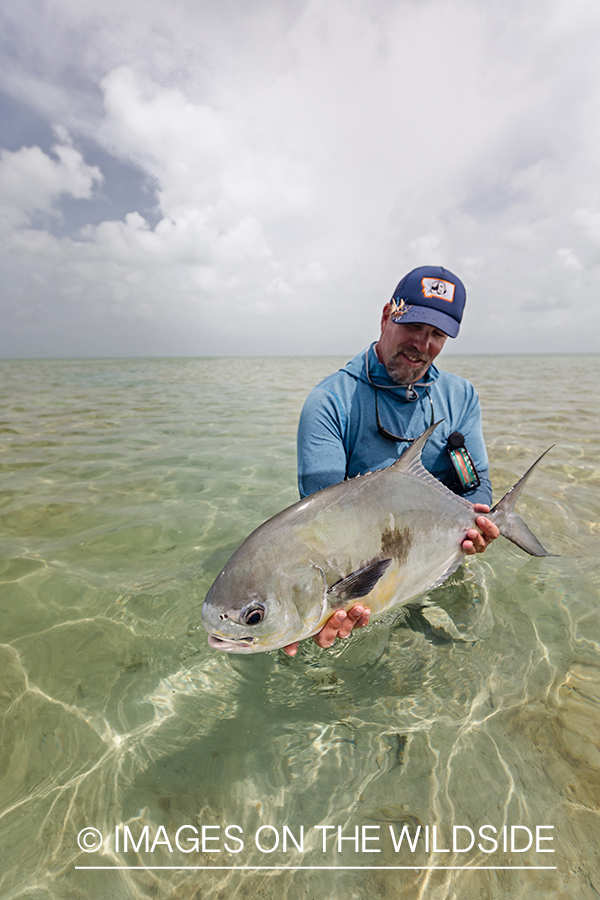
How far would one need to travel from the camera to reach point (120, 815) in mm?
1992

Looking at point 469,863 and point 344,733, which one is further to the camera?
point 344,733

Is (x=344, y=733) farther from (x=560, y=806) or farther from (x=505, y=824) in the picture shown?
(x=560, y=806)

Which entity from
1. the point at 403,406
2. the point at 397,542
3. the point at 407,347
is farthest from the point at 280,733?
the point at 407,347

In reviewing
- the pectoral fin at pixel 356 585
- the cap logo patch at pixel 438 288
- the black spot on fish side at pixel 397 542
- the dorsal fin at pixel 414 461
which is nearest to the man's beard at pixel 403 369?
the cap logo patch at pixel 438 288

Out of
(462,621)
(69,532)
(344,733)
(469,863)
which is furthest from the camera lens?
(69,532)

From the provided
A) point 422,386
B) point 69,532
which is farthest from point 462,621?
point 69,532

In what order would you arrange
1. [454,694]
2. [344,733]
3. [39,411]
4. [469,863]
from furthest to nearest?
[39,411] → [454,694] → [344,733] → [469,863]

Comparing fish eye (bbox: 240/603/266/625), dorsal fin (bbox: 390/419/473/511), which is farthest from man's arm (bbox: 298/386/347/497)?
fish eye (bbox: 240/603/266/625)

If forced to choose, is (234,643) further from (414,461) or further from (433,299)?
(433,299)

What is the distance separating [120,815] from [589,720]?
247 cm

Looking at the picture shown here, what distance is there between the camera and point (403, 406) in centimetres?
329

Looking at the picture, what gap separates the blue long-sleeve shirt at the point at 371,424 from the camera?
117 inches

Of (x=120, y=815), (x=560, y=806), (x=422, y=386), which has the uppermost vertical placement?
(x=422, y=386)

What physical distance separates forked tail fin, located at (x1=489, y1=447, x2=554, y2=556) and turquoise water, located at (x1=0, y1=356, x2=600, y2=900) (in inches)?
31.2
